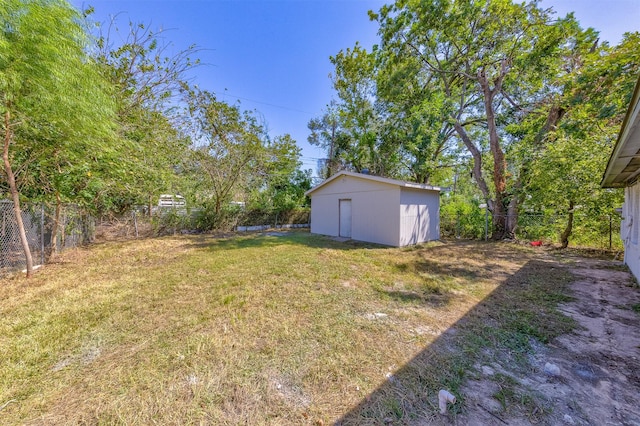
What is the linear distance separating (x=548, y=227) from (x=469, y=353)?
8.96 meters

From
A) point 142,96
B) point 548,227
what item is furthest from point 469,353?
point 548,227

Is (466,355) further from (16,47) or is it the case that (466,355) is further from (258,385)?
(16,47)

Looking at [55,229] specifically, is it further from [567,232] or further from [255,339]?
[567,232]

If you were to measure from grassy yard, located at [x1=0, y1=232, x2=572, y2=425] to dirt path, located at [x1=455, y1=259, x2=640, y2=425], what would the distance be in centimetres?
15

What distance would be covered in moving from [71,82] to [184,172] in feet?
21.7

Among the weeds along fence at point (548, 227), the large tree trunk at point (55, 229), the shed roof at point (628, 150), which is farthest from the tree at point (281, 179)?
the shed roof at point (628, 150)

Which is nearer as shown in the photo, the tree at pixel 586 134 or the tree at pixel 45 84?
the tree at pixel 45 84

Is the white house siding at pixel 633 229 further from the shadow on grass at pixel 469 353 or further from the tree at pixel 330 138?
the tree at pixel 330 138

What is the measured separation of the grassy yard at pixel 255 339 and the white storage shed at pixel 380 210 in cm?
299

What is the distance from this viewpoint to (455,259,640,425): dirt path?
1.56 meters

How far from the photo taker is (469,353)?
2.25m

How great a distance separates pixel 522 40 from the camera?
7.56m

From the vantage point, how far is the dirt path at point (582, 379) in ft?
5.12

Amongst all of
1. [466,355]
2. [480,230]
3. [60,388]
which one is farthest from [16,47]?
[480,230]
